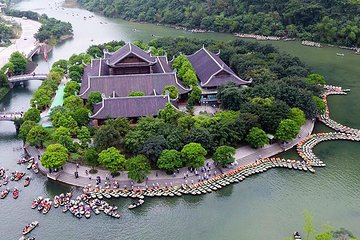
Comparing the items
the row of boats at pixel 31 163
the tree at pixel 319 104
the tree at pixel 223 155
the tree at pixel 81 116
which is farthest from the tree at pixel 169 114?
the tree at pixel 319 104

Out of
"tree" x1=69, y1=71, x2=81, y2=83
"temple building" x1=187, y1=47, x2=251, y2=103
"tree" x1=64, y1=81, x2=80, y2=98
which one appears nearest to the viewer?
"tree" x1=64, y1=81, x2=80, y2=98

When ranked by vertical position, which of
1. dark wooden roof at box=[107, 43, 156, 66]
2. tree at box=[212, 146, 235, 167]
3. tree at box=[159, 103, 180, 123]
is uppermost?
dark wooden roof at box=[107, 43, 156, 66]

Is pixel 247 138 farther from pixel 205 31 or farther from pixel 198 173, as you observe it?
pixel 205 31

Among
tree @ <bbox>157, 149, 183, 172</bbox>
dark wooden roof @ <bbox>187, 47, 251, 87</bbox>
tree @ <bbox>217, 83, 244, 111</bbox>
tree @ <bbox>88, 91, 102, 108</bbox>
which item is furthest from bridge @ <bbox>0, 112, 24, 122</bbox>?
tree @ <bbox>217, 83, 244, 111</bbox>

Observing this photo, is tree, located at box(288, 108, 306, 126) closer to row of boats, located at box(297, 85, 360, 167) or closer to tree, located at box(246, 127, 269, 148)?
row of boats, located at box(297, 85, 360, 167)

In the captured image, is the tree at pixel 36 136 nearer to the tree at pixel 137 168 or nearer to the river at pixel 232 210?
the river at pixel 232 210

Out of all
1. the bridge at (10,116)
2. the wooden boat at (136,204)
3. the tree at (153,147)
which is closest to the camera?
the wooden boat at (136,204)
